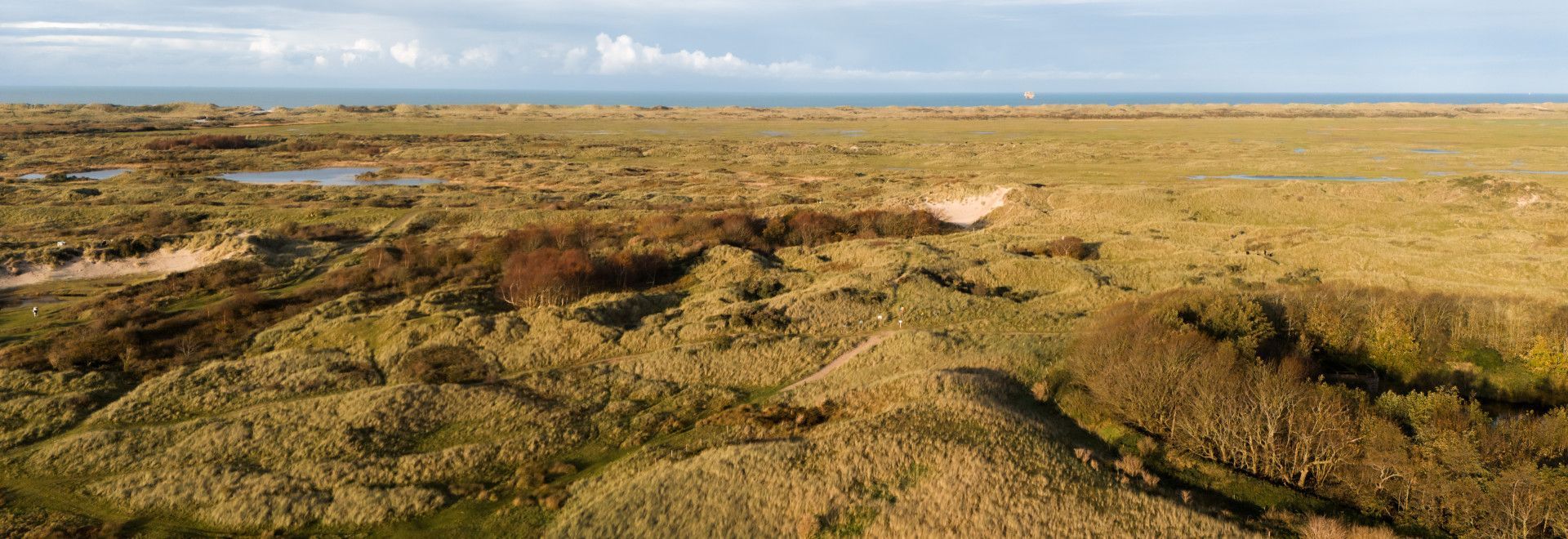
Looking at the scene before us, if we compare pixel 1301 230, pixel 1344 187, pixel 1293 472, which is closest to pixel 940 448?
pixel 1293 472

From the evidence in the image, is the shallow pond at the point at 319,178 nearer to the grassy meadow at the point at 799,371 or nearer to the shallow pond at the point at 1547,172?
the grassy meadow at the point at 799,371

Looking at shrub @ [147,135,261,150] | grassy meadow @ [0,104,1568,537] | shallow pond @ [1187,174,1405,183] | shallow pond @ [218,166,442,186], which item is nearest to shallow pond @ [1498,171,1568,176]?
shallow pond @ [1187,174,1405,183]

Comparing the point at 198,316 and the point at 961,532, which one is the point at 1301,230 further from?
the point at 198,316

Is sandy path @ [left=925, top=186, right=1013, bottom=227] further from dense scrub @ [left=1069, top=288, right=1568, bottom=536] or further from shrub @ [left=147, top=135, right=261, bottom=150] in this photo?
shrub @ [left=147, top=135, right=261, bottom=150]

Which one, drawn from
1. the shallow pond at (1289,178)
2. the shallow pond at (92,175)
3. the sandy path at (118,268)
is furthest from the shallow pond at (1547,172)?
the shallow pond at (92,175)

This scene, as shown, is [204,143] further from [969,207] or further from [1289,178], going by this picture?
Answer: [1289,178]

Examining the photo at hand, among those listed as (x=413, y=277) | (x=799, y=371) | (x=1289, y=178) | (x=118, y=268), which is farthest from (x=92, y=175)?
(x=1289, y=178)
